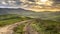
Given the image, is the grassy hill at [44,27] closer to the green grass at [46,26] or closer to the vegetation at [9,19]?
the green grass at [46,26]

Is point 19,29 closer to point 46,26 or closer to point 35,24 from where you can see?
point 35,24

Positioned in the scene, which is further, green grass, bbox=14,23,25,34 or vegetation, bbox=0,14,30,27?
vegetation, bbox=0,14,30,27

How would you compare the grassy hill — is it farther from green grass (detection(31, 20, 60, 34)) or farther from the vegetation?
the vegetation

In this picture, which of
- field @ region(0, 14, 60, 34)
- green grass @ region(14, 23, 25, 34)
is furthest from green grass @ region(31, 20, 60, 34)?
green grass @ region(14, 23, 25, 34)

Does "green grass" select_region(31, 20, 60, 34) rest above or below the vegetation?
below

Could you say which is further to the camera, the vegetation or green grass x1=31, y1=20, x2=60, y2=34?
the vegetation

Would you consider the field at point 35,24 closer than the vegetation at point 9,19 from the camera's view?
Yes

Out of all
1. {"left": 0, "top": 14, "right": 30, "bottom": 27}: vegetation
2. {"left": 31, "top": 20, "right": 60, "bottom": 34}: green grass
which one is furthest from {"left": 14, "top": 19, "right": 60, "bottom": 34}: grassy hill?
{"left": 0, "top": 14, "right": 30, "bottom": 27}: vegetation

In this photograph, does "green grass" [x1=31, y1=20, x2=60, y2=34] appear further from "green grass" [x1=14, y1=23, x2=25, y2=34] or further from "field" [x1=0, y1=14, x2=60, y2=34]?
"green grass" [x1=14, y1=23, x2=25, y2=34]

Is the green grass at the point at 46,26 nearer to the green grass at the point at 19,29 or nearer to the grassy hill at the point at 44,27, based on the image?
the grassy hill at the point at 44,27

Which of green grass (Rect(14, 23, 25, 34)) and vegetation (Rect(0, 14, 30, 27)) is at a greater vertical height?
vegetation (Rect(0, 14, 30, 27))

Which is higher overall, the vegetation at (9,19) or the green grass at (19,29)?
the vegetation at (9,19)

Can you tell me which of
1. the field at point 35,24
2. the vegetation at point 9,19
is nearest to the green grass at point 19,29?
the field at point 35,24

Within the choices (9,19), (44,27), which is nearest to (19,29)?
(9,19)
